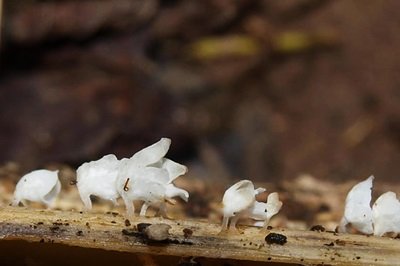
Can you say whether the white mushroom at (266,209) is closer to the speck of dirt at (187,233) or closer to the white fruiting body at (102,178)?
the speck of dirt at (187,233)

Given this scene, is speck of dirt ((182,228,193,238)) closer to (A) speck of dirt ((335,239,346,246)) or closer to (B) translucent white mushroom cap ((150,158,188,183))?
(B) translucent white mushroom cap ((150,158,188,183))

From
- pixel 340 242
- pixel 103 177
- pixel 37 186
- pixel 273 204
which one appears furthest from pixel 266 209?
pixel 37 186

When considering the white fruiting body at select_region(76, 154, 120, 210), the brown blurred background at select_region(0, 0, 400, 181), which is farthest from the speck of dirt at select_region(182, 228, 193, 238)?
the brown blurred background at select_region(0, 0, 400, 181)

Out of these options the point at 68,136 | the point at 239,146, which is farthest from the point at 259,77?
the point at 68,136

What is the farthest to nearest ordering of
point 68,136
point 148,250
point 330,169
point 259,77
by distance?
point 259,77, point 330,169, point 68,136, point 148,250

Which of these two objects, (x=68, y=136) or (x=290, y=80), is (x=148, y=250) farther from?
(x=290, y=80)

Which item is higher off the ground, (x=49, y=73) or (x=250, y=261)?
(x=49, y=73)
